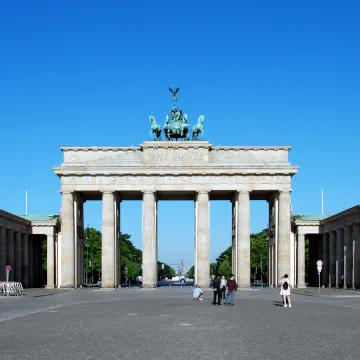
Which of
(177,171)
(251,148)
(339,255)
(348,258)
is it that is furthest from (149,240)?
(348,258)

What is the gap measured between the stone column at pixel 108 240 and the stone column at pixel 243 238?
15576mm

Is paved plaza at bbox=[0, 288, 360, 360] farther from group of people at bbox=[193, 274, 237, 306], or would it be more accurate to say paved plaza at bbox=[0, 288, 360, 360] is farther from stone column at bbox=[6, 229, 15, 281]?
stone column at bbox=[6, 229, 15, 281]

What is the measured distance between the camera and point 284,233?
88688mm

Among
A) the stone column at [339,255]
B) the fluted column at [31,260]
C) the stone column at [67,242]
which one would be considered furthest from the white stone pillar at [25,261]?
the stone column at [339,255]

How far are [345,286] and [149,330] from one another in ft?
198

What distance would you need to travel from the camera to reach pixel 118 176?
88.4 meters

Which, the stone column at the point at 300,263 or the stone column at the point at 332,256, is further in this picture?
the stone column at the point at 300,263

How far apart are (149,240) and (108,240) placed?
5100mm

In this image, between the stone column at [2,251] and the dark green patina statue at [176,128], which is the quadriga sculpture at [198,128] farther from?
the stone column at [2,251]

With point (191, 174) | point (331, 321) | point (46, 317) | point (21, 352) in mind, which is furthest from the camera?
point (191, 174)

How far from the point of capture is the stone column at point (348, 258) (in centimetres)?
8031

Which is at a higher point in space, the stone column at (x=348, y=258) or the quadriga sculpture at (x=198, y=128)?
the quadriga sculpture at (x=198, y=128)

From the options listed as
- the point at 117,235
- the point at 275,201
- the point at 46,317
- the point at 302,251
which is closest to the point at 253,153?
the point at 275,201

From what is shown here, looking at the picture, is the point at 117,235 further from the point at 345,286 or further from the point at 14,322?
the point at 14,322
